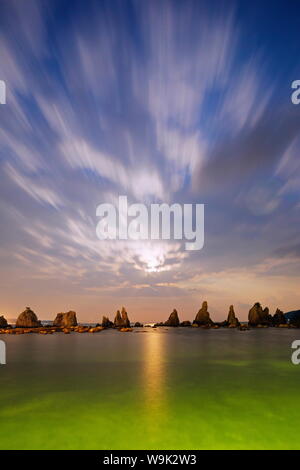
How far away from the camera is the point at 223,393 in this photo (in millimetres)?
24859

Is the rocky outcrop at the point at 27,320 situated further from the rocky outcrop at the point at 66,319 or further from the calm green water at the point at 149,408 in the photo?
the calm green water at the point at 149,408

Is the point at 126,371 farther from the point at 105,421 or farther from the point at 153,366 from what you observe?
the point at 105,421

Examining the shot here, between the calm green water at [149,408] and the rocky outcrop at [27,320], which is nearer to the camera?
the calm green water at [149,408]

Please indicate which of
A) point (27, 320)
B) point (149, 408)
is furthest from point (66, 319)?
point (149, 408)

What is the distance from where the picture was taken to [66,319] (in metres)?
175

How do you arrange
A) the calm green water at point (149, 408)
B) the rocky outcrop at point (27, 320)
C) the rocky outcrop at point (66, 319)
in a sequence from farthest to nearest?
the rocky outcrop at point (66, 319) → the rocky outcrop at point (27, 320) → the calm green water at point (149, 408)

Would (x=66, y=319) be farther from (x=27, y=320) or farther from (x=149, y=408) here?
(x=149, y=408)

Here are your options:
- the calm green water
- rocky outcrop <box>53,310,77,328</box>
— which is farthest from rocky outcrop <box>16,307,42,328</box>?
the calm green water

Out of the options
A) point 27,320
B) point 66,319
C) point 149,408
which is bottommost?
point 66,319

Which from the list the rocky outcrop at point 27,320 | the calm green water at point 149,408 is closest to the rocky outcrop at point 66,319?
the rocky outcrop at point 27,320

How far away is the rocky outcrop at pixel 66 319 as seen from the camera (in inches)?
6864

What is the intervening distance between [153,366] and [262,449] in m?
28.6
